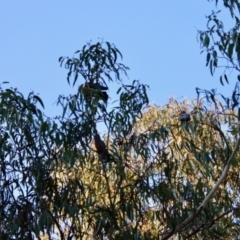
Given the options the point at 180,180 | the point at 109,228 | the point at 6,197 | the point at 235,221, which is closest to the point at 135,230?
the point at 109,228

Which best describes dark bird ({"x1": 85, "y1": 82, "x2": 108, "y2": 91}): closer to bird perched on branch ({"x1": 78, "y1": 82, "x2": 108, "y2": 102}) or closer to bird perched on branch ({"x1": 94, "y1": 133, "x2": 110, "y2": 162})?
bird perched on branch ({"x1": 78, "y1": 82, "x2": 108, "y2": 102})

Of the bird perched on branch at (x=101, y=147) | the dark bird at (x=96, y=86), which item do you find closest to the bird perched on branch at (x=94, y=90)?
the dark bird at (x=96, y=86)

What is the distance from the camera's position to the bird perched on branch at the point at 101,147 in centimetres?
375

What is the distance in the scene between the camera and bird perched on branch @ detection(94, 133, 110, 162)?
3745 millimetres

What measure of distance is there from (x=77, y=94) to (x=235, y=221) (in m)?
1.61

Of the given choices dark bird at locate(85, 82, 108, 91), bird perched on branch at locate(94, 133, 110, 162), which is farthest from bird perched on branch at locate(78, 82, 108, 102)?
bird perched on branch at locate(94, 133, 110, 162)

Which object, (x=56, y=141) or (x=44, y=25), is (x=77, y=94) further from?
(x=44, y=25)

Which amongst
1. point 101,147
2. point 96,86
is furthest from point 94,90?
point 101,147

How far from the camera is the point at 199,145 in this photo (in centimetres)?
403

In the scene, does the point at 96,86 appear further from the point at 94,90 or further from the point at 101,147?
the point at 101,147

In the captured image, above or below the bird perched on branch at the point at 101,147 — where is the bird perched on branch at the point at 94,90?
above

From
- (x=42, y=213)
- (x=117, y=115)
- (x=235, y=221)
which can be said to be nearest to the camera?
(x=42, y=213)

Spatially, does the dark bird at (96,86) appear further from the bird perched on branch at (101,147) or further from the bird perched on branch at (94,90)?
the bird perched on branch at (101,147)

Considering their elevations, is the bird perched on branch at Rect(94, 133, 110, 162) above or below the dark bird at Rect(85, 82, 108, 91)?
below
